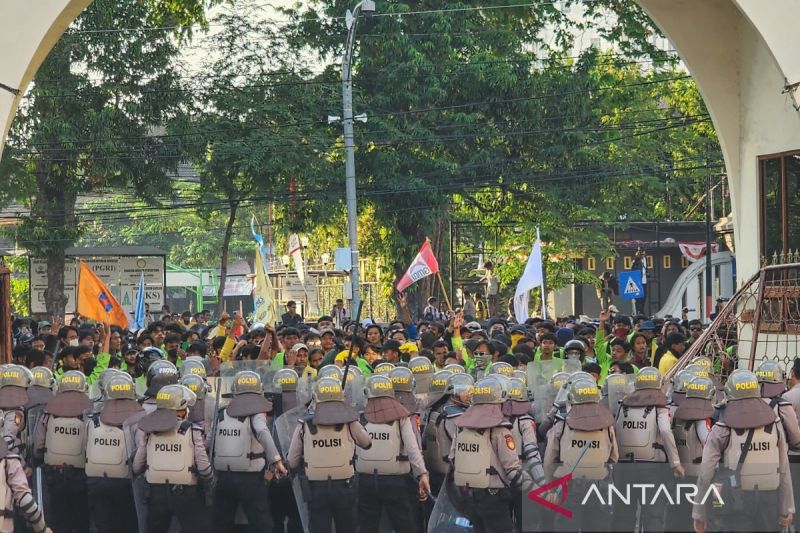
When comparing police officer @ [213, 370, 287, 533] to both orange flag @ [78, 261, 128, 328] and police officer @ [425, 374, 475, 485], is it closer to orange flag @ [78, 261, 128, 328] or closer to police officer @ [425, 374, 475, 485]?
police officer @ [425, 374, 475, 485]

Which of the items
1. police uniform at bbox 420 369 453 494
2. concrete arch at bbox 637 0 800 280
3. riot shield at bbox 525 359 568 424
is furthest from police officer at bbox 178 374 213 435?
concrete arch at bbox 637 0 800 280

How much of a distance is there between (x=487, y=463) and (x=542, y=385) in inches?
92.8

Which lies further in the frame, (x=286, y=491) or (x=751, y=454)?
(x=286, y=491)

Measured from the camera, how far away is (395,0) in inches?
1374

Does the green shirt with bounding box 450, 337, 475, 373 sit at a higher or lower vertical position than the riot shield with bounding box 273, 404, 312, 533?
higher

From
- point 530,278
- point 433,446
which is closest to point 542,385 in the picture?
point 433,446

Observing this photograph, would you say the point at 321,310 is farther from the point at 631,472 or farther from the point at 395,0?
the point at 631,472

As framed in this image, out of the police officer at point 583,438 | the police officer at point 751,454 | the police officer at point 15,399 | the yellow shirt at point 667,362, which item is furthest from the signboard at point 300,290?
the police officer at point 751,454

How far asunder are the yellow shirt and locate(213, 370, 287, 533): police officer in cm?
592

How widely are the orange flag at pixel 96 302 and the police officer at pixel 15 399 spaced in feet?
26.5

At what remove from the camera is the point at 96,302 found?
67.4 ft

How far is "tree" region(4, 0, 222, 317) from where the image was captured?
1240 inches

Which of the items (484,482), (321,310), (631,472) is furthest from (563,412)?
(321,310)

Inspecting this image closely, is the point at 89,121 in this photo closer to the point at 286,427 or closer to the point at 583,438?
the point at 286,427
